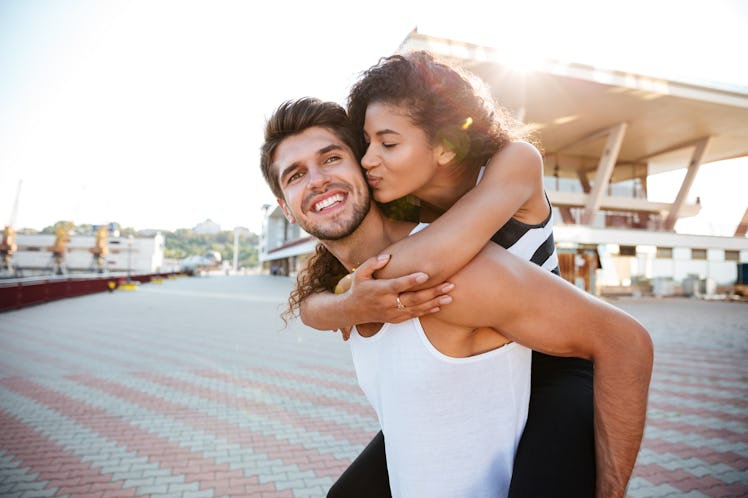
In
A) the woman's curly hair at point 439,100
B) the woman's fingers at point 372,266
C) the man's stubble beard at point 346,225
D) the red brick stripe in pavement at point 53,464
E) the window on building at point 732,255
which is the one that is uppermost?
the window on building at point 732,255

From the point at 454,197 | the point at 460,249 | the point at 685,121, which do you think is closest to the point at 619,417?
the point at 460,249

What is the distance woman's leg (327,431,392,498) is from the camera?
1976mm

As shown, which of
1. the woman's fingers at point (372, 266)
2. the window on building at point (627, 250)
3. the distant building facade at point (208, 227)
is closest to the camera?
the woman's fingers at point (372, 266)

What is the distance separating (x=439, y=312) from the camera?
139 centimetres

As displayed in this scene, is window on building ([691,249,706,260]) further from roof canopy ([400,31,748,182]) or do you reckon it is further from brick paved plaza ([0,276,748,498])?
brick paved plaza ([0,276,748,498])

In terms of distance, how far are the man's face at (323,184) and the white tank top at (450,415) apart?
2.19 feet

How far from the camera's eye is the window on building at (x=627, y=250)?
3242cm

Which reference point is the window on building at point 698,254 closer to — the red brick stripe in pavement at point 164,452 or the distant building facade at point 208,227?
the red brick stripe in pavement at point 164,452

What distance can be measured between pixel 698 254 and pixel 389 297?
4375 centimetres

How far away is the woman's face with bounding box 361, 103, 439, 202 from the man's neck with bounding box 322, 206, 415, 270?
0.49 ft

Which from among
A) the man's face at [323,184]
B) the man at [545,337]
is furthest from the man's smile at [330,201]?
the man at [545,337]

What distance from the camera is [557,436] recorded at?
4.85 feet

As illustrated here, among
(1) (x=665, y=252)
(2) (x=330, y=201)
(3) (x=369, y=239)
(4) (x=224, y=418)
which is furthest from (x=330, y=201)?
(1) (x=665, y=252)

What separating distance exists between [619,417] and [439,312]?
2.20ft
